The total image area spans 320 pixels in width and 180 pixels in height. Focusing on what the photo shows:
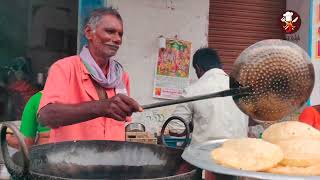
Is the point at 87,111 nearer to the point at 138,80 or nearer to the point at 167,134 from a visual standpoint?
the point at 167,134

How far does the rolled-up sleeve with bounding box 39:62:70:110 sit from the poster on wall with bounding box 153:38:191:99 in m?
3.25

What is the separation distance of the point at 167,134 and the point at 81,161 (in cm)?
267

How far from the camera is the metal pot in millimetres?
2033

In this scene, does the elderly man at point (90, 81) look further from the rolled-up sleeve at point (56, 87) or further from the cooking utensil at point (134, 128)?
the cooking utensil at point (134, 128)

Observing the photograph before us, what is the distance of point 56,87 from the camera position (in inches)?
91.5

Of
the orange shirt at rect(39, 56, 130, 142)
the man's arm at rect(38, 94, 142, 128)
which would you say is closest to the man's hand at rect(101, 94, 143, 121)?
the man's arm at rect(38, 94, 142, 128)

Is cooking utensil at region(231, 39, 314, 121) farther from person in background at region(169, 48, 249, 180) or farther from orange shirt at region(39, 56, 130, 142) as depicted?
person in background at region(169, 48, 249, 180)

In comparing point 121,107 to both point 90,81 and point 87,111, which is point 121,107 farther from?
point 90,81

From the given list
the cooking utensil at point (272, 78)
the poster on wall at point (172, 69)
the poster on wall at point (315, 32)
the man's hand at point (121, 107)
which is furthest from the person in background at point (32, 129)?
the poster on wall at point (315, 32)

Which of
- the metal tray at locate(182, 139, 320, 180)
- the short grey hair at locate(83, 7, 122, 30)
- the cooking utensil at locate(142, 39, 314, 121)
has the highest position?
Answer: the short grey hair at locate(83, 7, 122, 30)

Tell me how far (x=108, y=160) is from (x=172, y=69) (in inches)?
142

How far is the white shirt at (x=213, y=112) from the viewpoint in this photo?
3869 mm

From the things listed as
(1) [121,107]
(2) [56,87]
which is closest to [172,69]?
(2) [56,87]

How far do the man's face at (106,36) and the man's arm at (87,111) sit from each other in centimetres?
43
